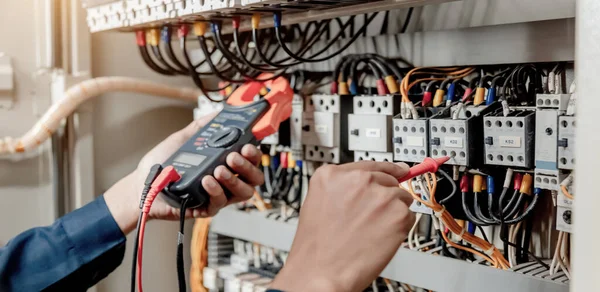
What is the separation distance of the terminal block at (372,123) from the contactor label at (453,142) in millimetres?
162

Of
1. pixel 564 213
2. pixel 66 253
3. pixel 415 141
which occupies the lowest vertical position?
pixel 66 253

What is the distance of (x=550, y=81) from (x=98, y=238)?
90 cm

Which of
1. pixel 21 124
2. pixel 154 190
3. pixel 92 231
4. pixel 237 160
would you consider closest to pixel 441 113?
pixel 237 160

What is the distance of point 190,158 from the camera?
1.22m

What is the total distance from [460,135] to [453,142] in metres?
0.02

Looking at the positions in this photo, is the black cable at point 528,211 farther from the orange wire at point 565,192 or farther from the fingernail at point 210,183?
the fingernail at point 210,183

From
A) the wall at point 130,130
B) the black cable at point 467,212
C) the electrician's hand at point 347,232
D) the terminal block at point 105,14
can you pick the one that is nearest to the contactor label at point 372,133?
the black cable at point 467,212

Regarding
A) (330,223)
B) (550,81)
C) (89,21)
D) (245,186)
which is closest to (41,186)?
(89,21)

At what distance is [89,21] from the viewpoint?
5.01 feet

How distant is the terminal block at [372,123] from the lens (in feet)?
4.12

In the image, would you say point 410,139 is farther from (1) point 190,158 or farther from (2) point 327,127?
(1) point 190,158

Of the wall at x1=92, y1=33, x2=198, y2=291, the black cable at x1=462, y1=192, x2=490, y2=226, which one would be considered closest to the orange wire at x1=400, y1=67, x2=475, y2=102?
the black cable at x1=462, y1=192, x2=490, y2=226

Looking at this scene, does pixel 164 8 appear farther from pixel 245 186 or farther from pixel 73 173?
pixel 73 173

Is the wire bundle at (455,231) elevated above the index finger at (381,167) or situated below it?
below
